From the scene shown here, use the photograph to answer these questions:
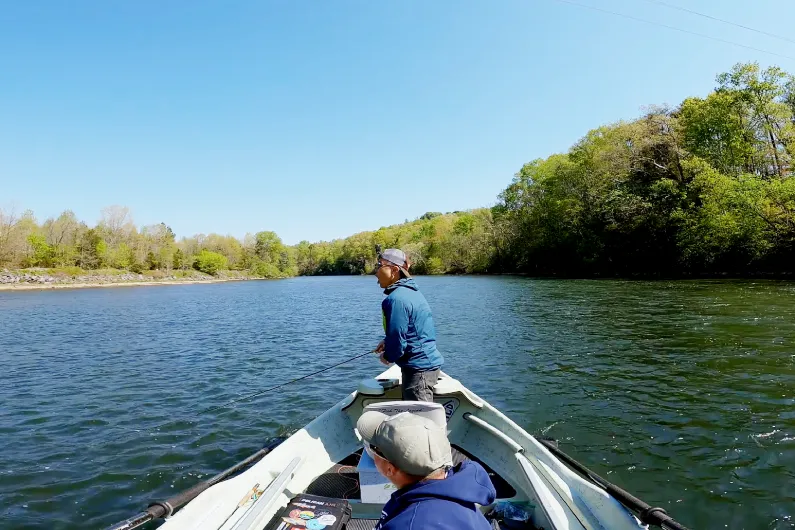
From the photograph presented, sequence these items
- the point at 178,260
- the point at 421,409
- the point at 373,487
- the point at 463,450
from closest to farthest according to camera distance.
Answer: the point at 421,409 → the point at 373,487 → the point at 463,450 → the point at 178,260

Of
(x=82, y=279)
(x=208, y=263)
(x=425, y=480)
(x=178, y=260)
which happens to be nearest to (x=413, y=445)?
(x=425, y=480)

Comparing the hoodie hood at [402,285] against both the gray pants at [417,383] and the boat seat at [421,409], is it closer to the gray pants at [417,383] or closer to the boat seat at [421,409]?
the gray pants at [417,383]

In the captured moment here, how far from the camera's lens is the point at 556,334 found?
1672 cm

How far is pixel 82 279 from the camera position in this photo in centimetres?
7938

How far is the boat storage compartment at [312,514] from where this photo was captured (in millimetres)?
4102

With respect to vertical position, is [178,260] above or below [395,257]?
above

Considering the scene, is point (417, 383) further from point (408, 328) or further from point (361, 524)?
point (361, 524)

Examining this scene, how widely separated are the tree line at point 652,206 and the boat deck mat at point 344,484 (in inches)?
1367

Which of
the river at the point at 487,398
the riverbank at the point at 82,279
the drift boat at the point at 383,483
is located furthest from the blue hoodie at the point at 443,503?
the riverbank at the point at 82,279

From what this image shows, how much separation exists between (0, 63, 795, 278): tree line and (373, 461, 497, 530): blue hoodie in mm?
37585

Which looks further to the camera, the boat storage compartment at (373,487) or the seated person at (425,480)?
the boat storage compartment at (373,487)

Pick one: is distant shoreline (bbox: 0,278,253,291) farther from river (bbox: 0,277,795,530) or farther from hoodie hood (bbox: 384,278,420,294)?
hoodie hood (bbox: 384,278,420,294)

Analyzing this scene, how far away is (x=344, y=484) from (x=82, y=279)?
303 feet

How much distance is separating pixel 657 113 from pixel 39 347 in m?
51.3
